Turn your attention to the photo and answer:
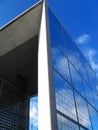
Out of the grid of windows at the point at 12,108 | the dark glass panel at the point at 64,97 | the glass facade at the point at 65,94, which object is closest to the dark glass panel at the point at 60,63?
the glass facade at the point at 65,94

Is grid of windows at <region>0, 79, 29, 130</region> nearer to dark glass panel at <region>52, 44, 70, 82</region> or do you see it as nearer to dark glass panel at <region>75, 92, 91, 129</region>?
dark glass panel at <region>75, 92, 91, 129</region>

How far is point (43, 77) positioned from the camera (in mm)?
7551

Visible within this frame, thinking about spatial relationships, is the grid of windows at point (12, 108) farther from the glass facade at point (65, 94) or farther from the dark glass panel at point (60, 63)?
the dark glass panel at point (60, 63)

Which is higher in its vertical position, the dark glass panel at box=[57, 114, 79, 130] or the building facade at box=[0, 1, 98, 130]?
the building facade at box=[0, 1, 98, 130]

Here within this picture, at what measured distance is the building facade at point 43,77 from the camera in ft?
24.0

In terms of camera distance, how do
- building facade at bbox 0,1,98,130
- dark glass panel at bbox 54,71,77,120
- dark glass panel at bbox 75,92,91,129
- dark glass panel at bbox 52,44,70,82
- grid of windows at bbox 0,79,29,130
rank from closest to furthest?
1. building facade at bbox 0,1,98,130
2. dark glass panel at bbox 54,71,77,120
3. dark glass panel at bbox 52,44,70,82
4. dark glass panel at bbox 75,92,91,129
5. grid of windows at bbox 0,79,29,130

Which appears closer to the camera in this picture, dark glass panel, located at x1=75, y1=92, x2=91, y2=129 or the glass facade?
the glass facade

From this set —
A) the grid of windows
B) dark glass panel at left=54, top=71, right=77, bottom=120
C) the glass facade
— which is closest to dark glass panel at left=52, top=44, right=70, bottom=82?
the glass facade

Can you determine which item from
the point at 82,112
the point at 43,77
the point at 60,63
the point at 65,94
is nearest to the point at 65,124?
the point at 65,94

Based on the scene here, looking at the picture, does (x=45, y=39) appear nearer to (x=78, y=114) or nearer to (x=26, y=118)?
(x=78, y=114)

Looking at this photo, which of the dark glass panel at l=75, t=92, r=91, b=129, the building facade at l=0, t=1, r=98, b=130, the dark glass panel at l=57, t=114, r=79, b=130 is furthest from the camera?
the dark glass panel at l=75, t=92, r=91, b=129

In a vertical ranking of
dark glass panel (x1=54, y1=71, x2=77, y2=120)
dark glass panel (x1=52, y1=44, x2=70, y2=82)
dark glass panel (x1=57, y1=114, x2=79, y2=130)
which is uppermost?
dark glass panel (x1=52, y1=44, x2=70, y2=82)

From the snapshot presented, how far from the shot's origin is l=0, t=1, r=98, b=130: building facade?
7.31m

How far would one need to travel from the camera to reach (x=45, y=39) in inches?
336
